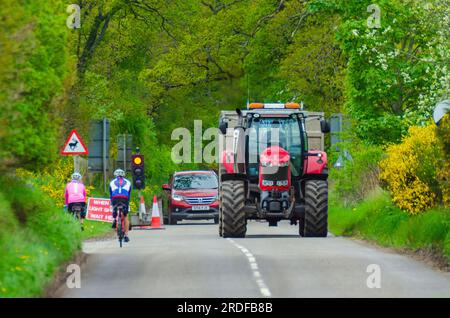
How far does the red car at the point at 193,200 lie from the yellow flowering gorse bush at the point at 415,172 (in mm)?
18384

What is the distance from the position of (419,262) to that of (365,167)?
16.3 metres

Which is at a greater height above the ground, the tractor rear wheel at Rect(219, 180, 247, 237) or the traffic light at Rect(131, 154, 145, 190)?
the traffic light at Rect(131, 154, 145, 190)

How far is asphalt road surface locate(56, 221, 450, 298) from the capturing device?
62.4ft

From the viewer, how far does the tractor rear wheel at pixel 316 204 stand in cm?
3388

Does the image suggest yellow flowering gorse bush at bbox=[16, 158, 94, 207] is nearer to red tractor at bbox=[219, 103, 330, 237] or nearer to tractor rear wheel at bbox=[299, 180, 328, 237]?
red tractor at bbox=[219, 103, 330, 237]

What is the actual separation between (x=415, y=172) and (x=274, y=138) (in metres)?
5.18

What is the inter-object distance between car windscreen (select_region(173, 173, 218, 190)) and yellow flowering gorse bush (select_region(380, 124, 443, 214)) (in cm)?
1919

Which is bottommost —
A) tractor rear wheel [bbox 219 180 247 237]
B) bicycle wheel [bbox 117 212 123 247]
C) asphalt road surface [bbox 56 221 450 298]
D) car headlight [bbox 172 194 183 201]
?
asphalt road surface [bbox 56 221 450 298]

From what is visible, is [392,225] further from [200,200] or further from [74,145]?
[200,200]

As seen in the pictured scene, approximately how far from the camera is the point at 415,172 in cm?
3069

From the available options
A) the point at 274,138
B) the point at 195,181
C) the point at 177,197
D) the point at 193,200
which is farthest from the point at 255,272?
the point at 195,181

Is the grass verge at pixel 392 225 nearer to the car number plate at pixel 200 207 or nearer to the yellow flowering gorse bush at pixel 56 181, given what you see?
the car number plate at pixel 200 207

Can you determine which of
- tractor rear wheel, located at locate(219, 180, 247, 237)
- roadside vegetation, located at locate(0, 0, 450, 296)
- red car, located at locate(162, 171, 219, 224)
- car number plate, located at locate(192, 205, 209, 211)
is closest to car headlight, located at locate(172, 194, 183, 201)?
red car, located at locate(162, 171, 219, 224)
